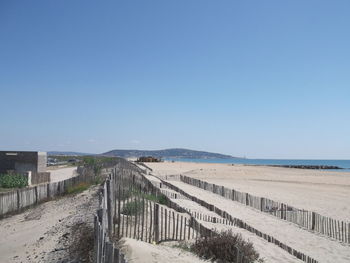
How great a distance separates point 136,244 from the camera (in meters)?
8.59

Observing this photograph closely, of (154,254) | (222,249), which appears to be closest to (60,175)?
(222,249)

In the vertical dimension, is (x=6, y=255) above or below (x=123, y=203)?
A: below

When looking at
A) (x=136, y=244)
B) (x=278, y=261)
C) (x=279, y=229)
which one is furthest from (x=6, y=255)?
(x=279, y=229)

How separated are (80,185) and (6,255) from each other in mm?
12579

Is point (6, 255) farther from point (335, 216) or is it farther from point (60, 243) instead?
point (335, 216)

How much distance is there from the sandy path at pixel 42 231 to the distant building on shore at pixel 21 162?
14253 millimetres

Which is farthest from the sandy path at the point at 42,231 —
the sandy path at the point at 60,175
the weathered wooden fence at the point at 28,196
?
the sandy path at the point at 60,175

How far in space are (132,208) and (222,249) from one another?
3498mm

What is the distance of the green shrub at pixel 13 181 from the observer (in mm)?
27016

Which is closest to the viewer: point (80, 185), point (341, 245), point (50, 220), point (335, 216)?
point (341, 245)

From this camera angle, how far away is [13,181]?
2750 cm

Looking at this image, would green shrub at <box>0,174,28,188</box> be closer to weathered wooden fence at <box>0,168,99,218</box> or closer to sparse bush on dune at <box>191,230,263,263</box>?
weathered wooden fence at <box>0,168,99,218</box>

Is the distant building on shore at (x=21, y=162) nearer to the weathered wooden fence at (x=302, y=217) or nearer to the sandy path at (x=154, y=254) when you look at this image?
the weathered wooden fence at (x=302, y=217)

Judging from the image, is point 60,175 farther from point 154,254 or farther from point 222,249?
point 154,254
